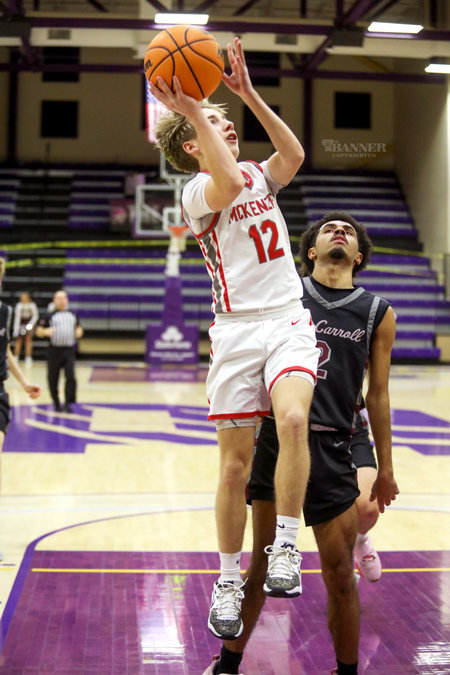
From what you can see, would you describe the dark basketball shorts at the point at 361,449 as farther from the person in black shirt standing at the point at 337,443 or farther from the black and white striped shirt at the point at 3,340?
the black and white striped shirt at the point at 3,340

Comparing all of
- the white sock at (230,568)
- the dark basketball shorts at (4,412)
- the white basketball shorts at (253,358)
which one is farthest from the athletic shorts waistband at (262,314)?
the dark basketball shorts at (4,412)

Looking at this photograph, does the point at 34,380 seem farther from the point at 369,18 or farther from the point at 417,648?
the point at 417,648

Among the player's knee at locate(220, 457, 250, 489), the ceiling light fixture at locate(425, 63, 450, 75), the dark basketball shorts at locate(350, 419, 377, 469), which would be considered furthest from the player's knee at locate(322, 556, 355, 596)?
the ceiling light fixture at locate(425, 63, 450, 75)

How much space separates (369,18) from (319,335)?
12.4m

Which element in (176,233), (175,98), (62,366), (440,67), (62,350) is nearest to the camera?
(175,98)

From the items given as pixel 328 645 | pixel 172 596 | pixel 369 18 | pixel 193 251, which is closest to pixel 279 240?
pixel 328 645

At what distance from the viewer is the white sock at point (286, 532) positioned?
2928mm

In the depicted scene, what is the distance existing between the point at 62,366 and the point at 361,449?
321 inches

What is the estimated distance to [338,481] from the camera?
337 cm

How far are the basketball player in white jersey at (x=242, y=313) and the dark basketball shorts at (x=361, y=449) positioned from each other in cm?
135

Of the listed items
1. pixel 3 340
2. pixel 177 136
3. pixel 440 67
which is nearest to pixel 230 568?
pixel 177 136

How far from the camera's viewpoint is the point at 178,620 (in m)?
4.22

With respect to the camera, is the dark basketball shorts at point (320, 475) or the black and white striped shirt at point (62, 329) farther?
the black and white striped shirt at point (62, 329)

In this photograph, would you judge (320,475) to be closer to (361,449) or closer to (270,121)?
(361,449)
